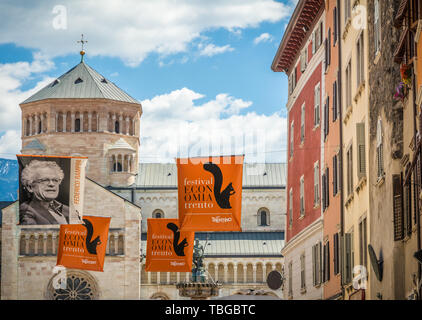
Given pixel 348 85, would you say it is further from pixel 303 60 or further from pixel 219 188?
pixel 303 60

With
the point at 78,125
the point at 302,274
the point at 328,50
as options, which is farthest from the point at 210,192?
the point at 78,125

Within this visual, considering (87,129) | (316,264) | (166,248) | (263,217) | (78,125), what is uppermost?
(78,125)

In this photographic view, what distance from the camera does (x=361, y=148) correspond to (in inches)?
1038

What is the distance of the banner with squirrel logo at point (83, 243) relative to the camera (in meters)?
39.4

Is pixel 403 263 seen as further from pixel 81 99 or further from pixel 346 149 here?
pixel 81 99

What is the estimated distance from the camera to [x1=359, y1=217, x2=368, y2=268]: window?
26.1 metres

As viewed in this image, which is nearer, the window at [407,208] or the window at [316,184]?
the window at [407,208]

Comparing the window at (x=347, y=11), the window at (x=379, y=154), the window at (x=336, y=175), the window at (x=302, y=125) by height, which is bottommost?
the window at (x=379, y=154)

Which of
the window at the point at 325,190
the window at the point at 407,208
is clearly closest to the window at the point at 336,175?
the window at the point at 325,190

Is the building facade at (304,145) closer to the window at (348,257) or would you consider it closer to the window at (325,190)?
the window at (325,190)

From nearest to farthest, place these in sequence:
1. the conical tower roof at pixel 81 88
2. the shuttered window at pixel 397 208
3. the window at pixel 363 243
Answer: the shuttered window at pixel 397 208 < the window at pixel 363 243 < the conical tower roof at pixel 81 88

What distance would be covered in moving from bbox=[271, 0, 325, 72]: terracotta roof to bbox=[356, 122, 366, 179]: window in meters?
11.0

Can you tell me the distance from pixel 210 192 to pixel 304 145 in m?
10.4

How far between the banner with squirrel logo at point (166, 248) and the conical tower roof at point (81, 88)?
51.2m
